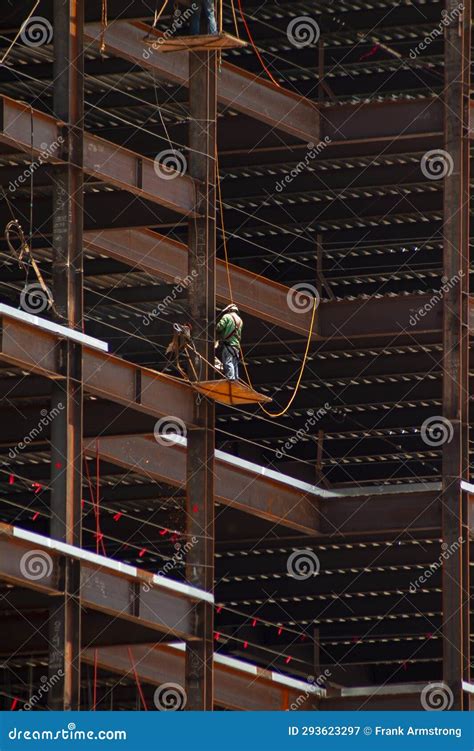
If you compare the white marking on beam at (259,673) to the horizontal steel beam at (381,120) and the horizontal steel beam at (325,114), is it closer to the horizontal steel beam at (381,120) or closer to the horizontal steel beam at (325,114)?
the horizontal steel beam at (325,114)

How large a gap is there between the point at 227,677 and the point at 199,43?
12.7 metres

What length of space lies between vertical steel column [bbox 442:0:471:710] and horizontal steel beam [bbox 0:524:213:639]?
6.41m

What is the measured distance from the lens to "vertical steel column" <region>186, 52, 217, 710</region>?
5166 cm

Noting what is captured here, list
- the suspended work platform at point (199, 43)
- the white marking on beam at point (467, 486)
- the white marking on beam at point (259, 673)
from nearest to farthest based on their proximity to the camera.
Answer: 1. the suspended work platform at point (199, 43)
2. the white marking on beam at point (259, 673)
3. the white marking on beam at point (467, 486)

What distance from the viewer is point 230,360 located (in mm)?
52031

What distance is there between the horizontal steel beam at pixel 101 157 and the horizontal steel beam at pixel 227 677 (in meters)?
8.59

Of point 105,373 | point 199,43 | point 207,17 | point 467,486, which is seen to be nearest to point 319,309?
point 467,486

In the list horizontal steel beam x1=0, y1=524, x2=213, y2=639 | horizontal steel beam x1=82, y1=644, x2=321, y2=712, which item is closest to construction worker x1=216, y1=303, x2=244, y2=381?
horizontal steel beam x1=0, y1=524, x2=213, y2=639

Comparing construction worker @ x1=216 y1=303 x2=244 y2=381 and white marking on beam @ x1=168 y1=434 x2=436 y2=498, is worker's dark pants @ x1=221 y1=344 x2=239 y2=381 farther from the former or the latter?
white marking on beam @ x1=168 y1=434 x2=436 y2=498

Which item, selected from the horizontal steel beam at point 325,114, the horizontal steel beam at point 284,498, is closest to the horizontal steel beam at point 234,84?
the horizontal steel beam at point 325,114

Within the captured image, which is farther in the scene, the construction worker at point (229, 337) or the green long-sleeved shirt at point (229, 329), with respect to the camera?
the green long-sleeved shirt at point (229, 329)

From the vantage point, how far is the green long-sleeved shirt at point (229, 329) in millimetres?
52188

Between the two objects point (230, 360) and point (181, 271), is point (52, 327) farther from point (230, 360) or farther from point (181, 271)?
point (181, 271)
